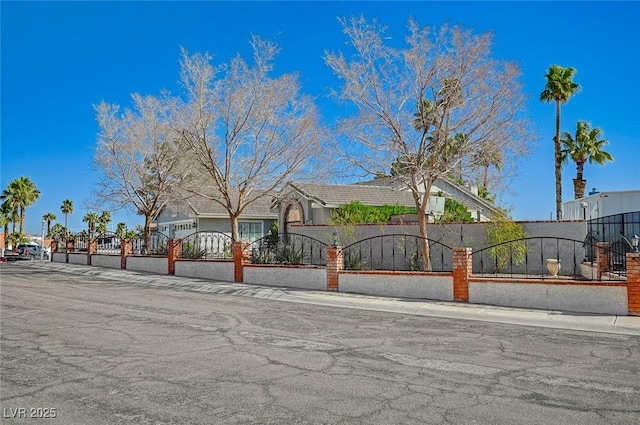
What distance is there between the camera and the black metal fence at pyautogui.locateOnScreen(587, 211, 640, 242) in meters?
18.1

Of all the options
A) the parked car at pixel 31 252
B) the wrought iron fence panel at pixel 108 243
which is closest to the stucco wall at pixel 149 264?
the wrought iron fence panel at pixel 108 243

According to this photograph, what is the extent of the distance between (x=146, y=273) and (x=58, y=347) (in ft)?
55.3

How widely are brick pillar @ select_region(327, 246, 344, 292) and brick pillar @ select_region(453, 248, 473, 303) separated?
13.5 ft

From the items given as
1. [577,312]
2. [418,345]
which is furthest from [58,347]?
[577,312]

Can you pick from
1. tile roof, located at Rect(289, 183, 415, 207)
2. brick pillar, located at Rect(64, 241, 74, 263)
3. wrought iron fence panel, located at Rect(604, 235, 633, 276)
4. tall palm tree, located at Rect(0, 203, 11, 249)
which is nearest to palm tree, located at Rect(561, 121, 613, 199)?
tile roof, located at Rect(289, 183, 415, 207)

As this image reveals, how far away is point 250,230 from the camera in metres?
36.6

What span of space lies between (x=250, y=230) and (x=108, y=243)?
30.0 feet

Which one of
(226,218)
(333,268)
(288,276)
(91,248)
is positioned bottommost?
(288,276)

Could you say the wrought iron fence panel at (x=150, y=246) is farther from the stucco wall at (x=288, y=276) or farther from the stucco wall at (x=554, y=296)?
the stucco wall at (x=554, y=296)

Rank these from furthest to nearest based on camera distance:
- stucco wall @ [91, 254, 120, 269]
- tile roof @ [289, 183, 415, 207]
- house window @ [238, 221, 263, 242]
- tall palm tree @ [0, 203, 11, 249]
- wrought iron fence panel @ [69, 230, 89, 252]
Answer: tall palm tree @ [0, 203, 11, 249] < house window @ [238, 221, 263, 242] < wrought iron fence panel @ [69, 230, 89, 252] < stucco wall @ [91, 254, 120, 269] < tile roof @ [289, 183, 415, 207]

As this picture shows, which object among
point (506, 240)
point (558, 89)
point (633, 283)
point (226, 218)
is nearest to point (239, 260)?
point (506, 240)

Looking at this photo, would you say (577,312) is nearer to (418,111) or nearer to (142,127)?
(418,111)

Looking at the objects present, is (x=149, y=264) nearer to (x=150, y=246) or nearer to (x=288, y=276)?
(x=150, y=246)

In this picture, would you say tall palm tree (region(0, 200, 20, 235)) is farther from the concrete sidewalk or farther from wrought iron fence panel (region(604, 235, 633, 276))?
wrought iron fence panel (region(604, 235, 633, 276))
